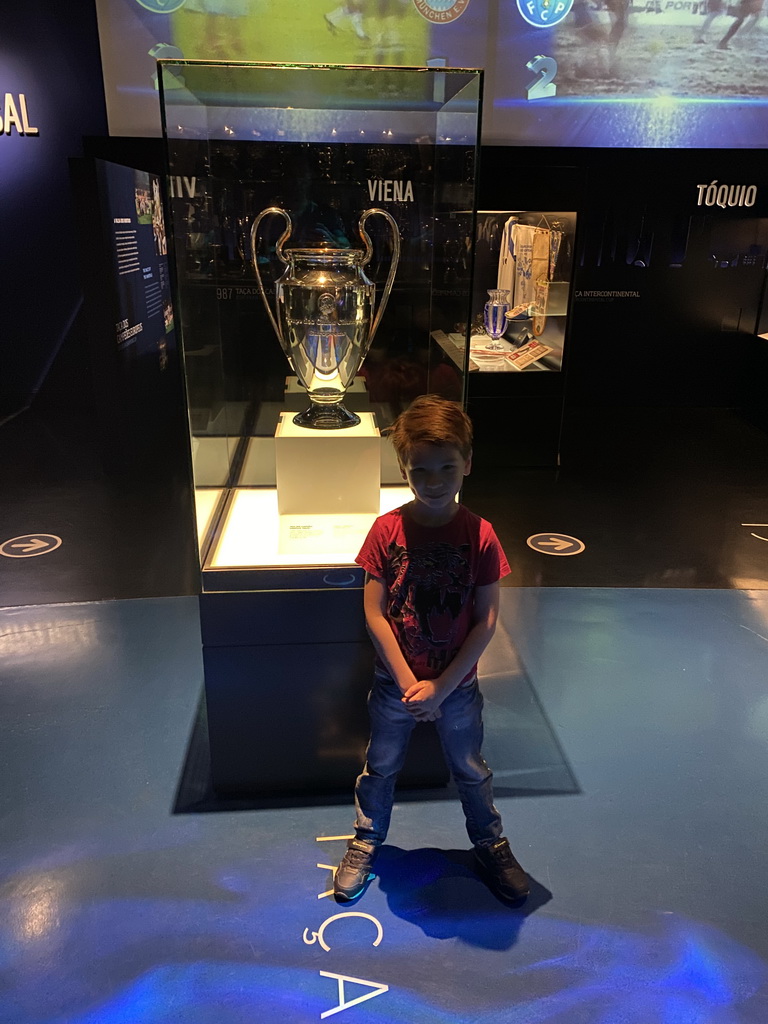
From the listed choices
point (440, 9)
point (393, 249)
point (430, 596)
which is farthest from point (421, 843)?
point (440, 9)

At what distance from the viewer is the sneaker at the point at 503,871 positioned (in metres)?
1.79

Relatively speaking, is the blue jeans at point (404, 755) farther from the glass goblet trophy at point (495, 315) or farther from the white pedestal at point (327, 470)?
the glass goblet trophy at point (495, 315)

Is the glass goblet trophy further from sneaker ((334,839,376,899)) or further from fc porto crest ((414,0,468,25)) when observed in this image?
sneaker ((334,839,376,899))

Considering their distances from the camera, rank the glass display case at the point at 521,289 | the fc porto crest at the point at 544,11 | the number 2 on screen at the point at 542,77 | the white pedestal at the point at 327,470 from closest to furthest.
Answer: the white pedestal at the point at 327,470 → the glass display case at the point at 521,289 → the fc porto crest at the point at 544,11 → the number 2 on screen at the point at 542,77

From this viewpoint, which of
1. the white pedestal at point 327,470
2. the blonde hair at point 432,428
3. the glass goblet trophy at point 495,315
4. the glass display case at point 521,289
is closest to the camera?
the blonde hair at point 432,428

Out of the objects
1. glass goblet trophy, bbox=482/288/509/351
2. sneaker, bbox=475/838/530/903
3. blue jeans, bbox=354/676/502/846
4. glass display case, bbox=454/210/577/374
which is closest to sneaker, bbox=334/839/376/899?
blue jeans, bbox=354/676/502/846

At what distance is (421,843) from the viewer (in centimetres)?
197

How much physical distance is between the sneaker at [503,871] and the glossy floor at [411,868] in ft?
0.11

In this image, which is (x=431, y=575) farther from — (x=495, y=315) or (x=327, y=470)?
(x=495, y=315)

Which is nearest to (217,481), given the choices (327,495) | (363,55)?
(327,495)

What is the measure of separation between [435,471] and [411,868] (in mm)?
985

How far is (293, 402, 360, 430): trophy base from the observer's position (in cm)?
221

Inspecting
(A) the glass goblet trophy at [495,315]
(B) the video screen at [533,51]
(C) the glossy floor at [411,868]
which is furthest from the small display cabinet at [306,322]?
(B) the video screen at [533,51]

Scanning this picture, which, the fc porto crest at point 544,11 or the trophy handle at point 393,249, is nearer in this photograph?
the trophy handle at point 393,249
